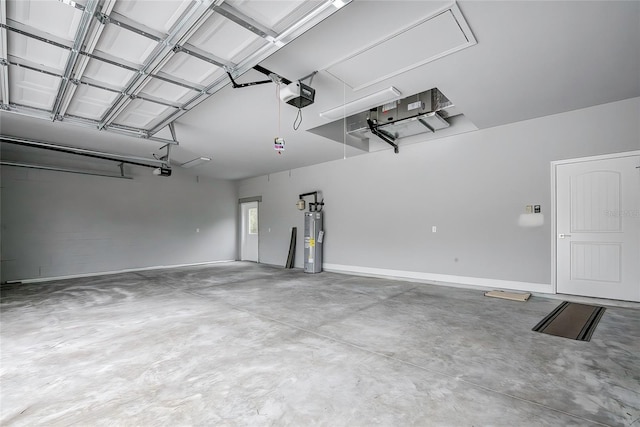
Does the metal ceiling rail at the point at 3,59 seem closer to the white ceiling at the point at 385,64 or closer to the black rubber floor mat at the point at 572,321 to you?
the white ceiling at the point at 385,64

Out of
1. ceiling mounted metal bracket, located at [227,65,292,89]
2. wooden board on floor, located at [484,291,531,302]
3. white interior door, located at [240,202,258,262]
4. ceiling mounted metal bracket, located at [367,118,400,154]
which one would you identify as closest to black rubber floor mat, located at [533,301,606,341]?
wooden board on floor, located at [484,291,531,302]

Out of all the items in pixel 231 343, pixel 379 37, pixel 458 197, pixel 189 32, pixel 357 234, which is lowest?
pixel 231 343

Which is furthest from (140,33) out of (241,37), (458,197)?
(458,197)

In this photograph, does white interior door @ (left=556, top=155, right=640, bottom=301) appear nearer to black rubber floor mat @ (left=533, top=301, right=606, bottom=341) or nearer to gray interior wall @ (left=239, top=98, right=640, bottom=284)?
gray interior wall @ (left=239, top=98, right=640, bottom=284)

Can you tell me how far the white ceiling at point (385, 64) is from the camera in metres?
2.32

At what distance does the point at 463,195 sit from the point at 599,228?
190cm

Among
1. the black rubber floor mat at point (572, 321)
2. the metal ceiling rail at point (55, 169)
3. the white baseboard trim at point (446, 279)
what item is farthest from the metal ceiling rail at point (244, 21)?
the metal ceiling rail at point (55, 169)

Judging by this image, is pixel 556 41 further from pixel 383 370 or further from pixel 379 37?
pixel 383 370

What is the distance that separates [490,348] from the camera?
2.66 metres

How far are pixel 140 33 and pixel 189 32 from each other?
435 mm

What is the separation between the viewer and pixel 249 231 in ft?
32.5

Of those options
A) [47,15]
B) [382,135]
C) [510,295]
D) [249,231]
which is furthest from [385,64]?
[249,231]

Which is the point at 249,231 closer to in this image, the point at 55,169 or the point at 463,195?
the point at 55,169

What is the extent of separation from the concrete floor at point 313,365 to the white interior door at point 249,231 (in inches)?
206
